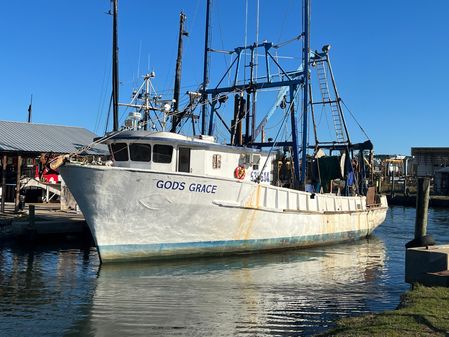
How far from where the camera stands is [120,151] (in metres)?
17.5

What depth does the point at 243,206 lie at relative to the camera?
18.0 metres

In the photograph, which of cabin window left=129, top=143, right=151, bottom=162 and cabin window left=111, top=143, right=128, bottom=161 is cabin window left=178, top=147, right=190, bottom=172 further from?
cabin window left=111, top=143, right=128, bottom=161

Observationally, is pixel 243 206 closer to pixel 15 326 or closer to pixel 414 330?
pixel 15 326

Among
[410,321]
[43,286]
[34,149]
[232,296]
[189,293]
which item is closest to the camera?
[410,321]

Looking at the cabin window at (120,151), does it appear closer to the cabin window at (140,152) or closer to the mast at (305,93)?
the cabin window at (140,152)

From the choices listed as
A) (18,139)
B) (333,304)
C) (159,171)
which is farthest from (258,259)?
(18,139)

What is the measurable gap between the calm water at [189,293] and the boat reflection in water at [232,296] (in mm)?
21

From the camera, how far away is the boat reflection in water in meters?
9.91

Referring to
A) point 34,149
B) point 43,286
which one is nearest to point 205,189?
point 43,286

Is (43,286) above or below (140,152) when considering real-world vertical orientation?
below

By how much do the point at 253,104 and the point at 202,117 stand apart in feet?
9.37

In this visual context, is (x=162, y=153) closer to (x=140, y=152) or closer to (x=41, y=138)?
(x=140, y=152)

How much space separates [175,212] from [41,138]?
15331mm

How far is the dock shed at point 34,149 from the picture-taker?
84.8 ft
